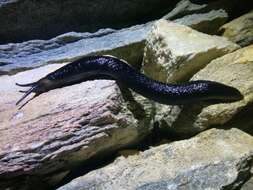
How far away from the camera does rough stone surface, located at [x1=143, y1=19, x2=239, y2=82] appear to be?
151 inches

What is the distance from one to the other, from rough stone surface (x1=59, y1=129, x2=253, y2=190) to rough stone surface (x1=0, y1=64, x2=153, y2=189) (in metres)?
0.20

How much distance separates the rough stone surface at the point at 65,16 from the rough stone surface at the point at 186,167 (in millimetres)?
1928

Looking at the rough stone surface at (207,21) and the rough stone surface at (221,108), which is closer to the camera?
the rough stone surface at (221,108)

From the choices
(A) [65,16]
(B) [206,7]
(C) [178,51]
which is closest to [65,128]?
(C) [178,51]

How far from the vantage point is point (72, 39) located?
4812 millimetres

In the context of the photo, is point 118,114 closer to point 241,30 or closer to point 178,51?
point 178,51

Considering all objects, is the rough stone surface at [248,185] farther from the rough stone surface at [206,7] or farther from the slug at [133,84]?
the rough stone surface at [206,7]

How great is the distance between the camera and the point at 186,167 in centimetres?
327

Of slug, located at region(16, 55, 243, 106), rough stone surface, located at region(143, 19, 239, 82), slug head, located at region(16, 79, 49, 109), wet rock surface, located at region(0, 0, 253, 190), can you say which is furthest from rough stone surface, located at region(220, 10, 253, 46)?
slug head, located at region(16, 79, 49, 109)

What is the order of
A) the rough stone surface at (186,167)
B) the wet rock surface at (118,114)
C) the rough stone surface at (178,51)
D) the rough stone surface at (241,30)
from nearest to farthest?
the rough stone surface at (186,167)
the wet rock surface at (118,114)
the rough stone surface at (178,51)
the rough stone surface at (241,30)

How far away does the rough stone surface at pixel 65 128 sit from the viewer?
10.9 ft

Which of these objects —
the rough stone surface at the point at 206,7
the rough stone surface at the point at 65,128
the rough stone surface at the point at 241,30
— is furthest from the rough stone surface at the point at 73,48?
the rough stone surface at the point at 241,30

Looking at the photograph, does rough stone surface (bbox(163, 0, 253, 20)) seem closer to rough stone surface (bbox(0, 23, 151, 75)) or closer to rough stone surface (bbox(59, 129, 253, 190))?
rough stone surface (bbox(0, 23, 151, 75))

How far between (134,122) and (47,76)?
976 millimetres
